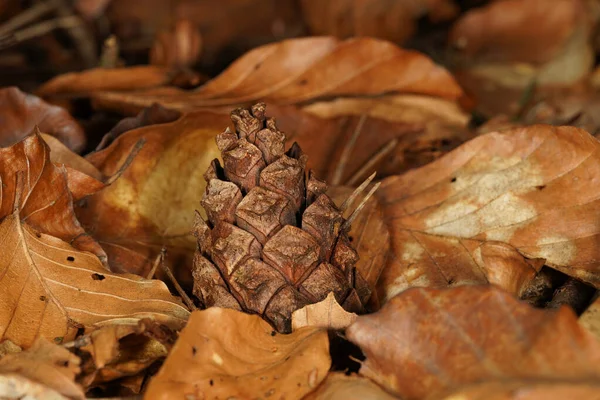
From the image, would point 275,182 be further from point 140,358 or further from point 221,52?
point 221,52

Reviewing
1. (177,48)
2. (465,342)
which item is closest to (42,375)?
(465,342)

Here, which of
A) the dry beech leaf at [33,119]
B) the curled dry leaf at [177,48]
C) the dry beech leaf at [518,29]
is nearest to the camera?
the dry beech leaf at [33,119]

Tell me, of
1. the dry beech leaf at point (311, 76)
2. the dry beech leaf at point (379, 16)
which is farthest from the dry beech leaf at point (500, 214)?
the dry beech leaf at point (379, 16)

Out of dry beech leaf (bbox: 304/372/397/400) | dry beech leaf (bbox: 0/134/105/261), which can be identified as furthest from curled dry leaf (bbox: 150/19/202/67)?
dry beech leaf (bbox: 304/372/397/400)

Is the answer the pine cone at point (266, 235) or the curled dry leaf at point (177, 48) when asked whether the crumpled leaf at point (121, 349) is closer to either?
the pine cone at point (266, 235)

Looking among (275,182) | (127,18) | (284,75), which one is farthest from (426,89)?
(127,18)
